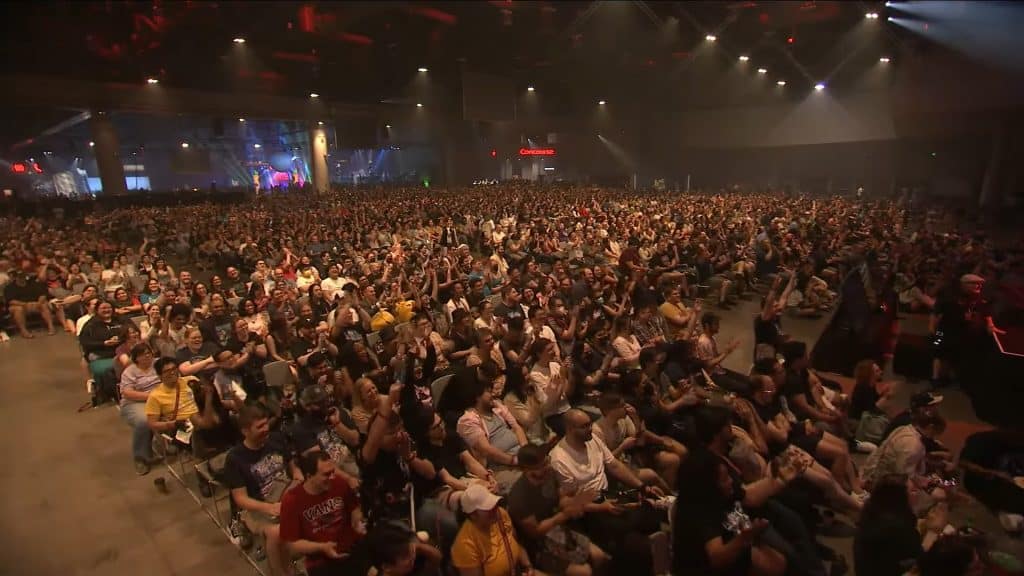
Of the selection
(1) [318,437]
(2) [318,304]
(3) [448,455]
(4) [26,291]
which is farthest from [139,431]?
(4) [26,291]

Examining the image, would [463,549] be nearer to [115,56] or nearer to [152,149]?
[115,56]

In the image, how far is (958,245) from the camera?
33.1 ft

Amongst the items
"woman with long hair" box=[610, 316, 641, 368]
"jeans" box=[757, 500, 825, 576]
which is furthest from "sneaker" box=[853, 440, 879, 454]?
"woman with long hair" box=[610, 316, 641, 368]

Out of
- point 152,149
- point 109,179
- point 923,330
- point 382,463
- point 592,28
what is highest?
point 592,28

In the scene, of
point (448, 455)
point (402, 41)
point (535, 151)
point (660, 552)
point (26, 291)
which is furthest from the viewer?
point (535, 151)

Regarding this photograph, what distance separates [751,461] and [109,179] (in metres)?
26.0

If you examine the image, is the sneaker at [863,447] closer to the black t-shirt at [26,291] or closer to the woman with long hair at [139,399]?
the woman with long hair at [139,399]

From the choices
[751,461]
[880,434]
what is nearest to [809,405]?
[880,434]

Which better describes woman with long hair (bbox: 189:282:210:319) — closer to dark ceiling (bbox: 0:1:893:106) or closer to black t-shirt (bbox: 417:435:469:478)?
black t-shirt (bbox: 417:435:469:478)

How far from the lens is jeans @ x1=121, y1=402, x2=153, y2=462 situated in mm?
4609

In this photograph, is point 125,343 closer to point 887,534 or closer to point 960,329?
point 887,534

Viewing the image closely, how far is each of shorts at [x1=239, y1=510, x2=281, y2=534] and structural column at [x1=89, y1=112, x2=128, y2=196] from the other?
23593 mm

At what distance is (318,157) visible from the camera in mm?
27625

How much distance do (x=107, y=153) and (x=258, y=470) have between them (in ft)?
78.6
